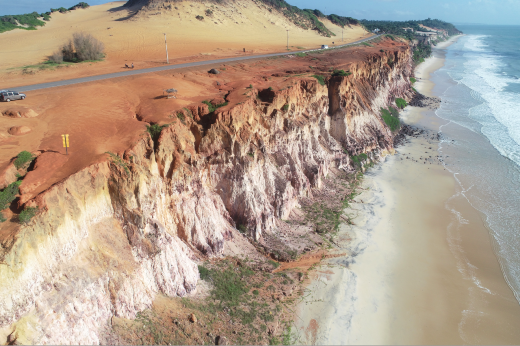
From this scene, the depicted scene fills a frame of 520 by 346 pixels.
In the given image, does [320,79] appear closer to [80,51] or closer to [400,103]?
[400,103]

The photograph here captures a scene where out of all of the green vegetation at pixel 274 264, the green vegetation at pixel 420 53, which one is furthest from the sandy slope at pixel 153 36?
the green vegetation at pixel 420 53

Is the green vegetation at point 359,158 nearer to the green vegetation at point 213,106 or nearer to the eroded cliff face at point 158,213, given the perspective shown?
the eroded cliff face at point 158,213

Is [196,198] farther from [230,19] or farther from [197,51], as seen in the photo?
[230,19]

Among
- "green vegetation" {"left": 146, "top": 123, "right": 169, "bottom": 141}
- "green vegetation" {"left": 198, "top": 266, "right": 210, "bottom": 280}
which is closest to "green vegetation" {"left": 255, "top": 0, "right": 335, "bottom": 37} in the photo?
"green vegetation" {"left": 146, "top": 123, "right": 169, "bottom": 141}

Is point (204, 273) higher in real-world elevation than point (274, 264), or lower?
higher

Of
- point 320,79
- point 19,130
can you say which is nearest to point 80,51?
point 19,130

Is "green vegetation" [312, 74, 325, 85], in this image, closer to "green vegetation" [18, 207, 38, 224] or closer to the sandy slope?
the sandy slope
